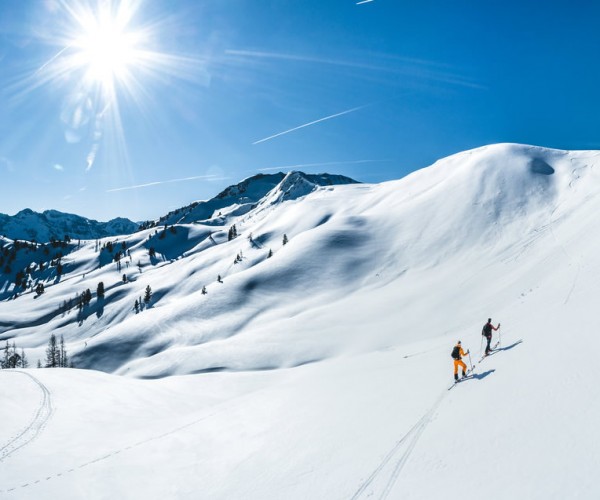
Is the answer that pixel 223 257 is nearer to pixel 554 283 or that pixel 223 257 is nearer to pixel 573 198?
pixel 573 198

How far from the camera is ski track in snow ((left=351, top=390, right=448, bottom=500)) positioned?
9.01 metres

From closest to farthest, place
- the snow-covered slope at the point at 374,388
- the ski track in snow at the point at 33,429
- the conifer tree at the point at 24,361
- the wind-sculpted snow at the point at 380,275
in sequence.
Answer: the snow-covered slope at the point at 374,388 < the ski track in snow at the point at 33,429 < the wind-sculpted snow at the point at 380,275 < the conifer tree at the point at 24,361

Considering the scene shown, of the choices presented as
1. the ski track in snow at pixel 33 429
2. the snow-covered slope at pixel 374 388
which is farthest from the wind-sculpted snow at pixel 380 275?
the ski track in snow at pixel 33 429

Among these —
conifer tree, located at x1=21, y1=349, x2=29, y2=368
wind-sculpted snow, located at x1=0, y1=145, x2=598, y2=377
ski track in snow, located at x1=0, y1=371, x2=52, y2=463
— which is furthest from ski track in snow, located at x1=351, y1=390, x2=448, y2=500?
conifer tree, located at x1=21, y1=349, x2=29, y2=368

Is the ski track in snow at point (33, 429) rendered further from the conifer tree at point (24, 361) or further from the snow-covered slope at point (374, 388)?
the conifer tree at point (24, 361)

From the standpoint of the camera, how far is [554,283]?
2841 centimetres

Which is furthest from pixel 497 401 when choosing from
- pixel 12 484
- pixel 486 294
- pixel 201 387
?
pixel 486 294

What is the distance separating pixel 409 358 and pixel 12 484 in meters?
22.6

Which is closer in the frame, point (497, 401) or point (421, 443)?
point (421, 443)

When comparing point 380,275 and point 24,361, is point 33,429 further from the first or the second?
point 24,361

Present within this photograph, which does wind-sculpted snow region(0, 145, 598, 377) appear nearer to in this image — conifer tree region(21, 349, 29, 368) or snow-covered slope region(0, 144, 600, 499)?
snow-covered slope region(0, 144, 600, 499)

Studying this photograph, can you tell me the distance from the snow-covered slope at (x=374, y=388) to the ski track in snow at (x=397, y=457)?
0.19ft

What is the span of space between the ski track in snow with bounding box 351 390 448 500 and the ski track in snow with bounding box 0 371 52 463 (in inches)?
620

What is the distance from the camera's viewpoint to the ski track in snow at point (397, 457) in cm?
901
